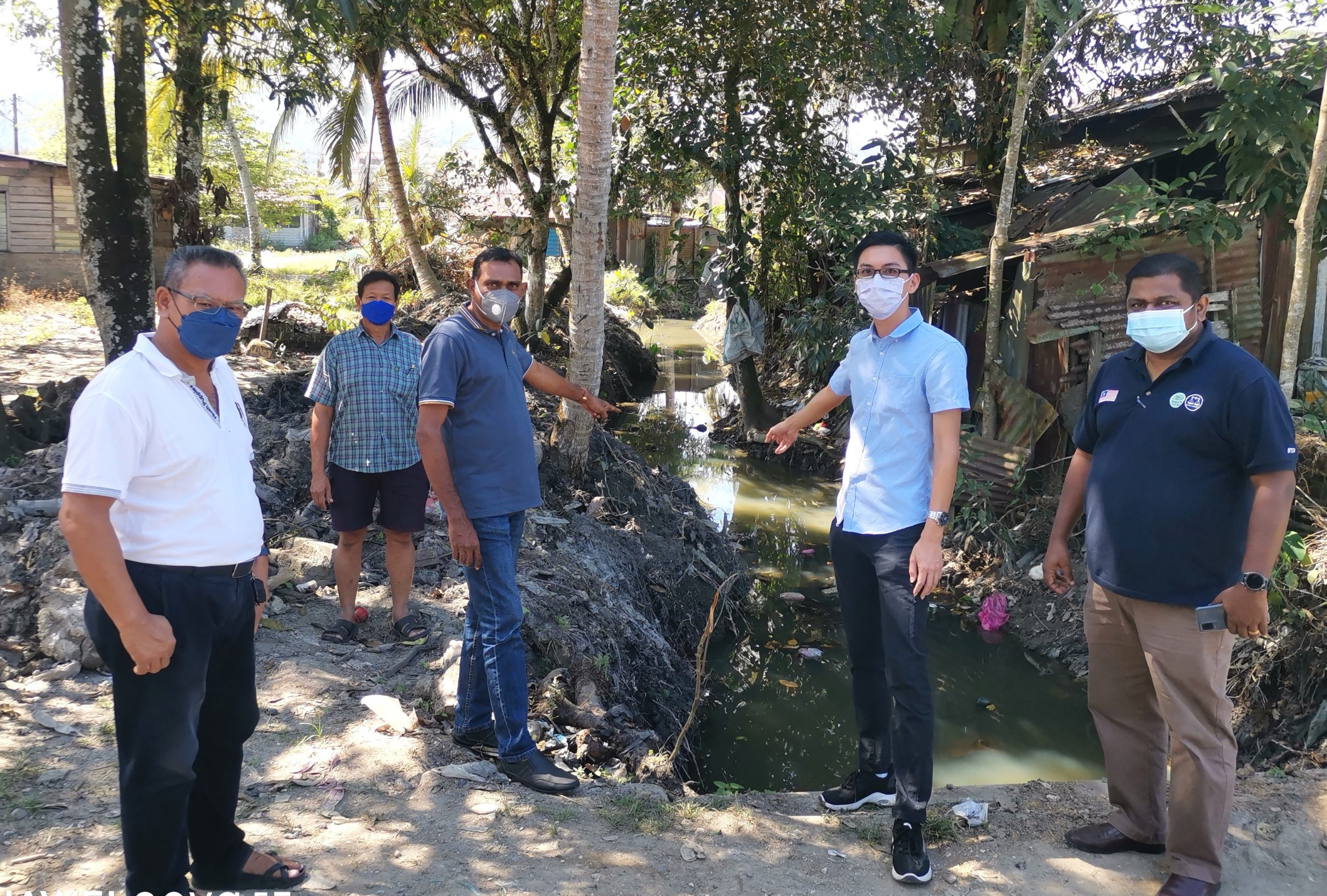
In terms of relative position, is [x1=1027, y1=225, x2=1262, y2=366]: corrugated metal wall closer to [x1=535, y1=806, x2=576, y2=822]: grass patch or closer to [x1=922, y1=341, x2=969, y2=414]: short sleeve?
[x1=922, y1=341, x2=969, y2=414]: short sleeve

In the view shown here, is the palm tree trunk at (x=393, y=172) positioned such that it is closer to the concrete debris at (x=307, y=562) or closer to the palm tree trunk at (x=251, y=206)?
the concrete debris at (x=307, y=562)

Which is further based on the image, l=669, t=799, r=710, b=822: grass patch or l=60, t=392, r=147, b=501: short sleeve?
l=669, t=799, r=710, b=822: grass patch

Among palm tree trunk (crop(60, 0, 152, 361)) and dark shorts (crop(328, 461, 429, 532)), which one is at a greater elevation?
palm tree trunk (crop(60, 0, 152, 361))

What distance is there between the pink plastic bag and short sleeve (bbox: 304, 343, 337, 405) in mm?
5307

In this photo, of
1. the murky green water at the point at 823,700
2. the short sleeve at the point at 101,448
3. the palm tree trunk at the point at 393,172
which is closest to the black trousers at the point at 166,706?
the short sleeve at the point at 101,448

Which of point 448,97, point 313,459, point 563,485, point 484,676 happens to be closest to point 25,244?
point 448,97

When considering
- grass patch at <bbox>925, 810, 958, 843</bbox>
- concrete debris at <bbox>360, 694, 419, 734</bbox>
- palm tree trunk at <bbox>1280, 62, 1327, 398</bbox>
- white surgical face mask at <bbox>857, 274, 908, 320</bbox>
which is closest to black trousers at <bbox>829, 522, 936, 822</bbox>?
grass patch at <bbox>925, 810, 958, 843</bbox>

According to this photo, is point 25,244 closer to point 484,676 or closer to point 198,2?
point 198,2

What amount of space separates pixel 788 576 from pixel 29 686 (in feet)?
19.8

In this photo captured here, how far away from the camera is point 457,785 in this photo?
12.2 feet

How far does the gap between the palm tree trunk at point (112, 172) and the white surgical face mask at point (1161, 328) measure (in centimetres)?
685

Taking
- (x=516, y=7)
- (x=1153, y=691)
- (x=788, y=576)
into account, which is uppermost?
(x=516, y=7)

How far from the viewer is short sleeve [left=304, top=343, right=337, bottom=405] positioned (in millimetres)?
4859

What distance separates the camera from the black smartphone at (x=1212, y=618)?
2.96 m
